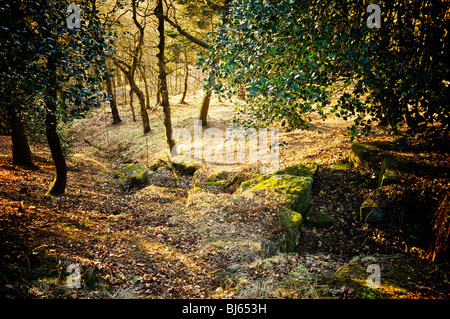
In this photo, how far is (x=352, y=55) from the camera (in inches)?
156

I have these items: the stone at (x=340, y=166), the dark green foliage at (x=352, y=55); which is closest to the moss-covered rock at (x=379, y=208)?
the stone at (x=340, y=166)

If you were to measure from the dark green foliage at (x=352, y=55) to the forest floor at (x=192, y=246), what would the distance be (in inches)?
109

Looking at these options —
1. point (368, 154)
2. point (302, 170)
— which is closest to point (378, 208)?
point (368, 154)

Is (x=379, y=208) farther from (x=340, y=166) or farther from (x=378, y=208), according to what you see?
(x=340, y=166)

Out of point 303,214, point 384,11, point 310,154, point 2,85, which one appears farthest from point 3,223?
point 310,154

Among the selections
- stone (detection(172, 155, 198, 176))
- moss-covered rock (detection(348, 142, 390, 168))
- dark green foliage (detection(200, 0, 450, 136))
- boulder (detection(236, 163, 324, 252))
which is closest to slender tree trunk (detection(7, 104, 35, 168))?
stone (detection(172, 155, 198, 176))

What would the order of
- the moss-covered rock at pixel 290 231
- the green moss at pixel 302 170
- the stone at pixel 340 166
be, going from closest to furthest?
the moss-covered rock at pixel 290 231 → the green moss at pixel 302 170 → the stone at pixel 340 166

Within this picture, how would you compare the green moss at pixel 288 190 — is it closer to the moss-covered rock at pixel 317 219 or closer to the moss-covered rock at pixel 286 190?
the moss-covered rock at pixel 286 190

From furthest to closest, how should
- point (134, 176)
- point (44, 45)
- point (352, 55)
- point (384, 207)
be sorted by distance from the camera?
1. point (134, 176)
2. point (384, 207)
3. point (352, 55)
4. point (44, 45)

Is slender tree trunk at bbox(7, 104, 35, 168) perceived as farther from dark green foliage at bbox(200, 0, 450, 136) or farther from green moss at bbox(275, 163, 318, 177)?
green moss at bbox(275, 163, 318, 177)

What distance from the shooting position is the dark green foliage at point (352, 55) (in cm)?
395

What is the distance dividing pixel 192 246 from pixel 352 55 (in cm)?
500
